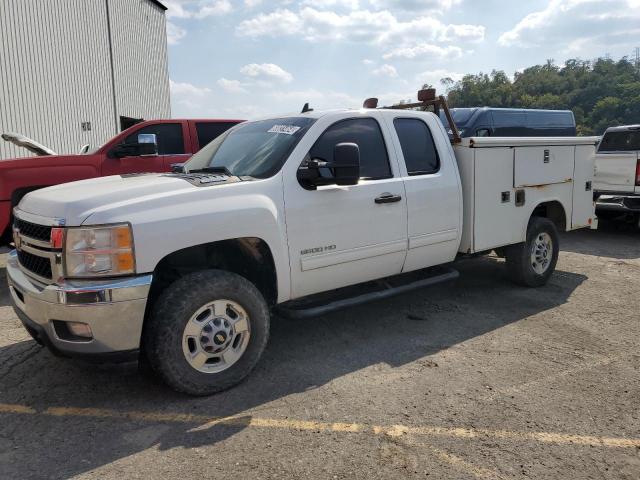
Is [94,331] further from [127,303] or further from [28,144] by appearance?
[28,144]

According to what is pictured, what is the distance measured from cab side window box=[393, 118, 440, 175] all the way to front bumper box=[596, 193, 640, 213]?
5.75 m

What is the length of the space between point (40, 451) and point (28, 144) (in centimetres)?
575

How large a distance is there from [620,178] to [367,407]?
309 inches

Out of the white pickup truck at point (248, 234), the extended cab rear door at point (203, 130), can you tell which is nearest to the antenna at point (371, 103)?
the white pickup truck at point (248, 234)

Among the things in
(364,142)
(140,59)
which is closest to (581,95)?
(140,59)

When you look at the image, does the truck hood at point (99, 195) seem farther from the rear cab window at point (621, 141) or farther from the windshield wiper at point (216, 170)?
the rear cab window at point (621, 141)

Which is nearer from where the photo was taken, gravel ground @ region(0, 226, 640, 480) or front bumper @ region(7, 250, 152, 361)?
gravel ground @ region(0, 226, 640, 480)

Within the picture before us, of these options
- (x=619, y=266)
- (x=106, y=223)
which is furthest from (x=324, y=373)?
(x=619, y=266)

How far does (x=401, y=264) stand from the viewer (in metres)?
4.66

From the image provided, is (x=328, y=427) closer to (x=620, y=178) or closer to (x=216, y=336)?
(x=216, y=336)

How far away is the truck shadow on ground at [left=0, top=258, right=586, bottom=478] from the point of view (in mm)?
3006

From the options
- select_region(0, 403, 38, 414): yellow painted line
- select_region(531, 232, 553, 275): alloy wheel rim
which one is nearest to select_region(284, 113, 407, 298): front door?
select_region(0, 403, 38, 414): yellow painted line

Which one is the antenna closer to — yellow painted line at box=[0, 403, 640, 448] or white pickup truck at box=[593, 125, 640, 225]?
yellow painted line at box=[0, 403, 640, 448]

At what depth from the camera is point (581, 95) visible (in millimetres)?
60188
